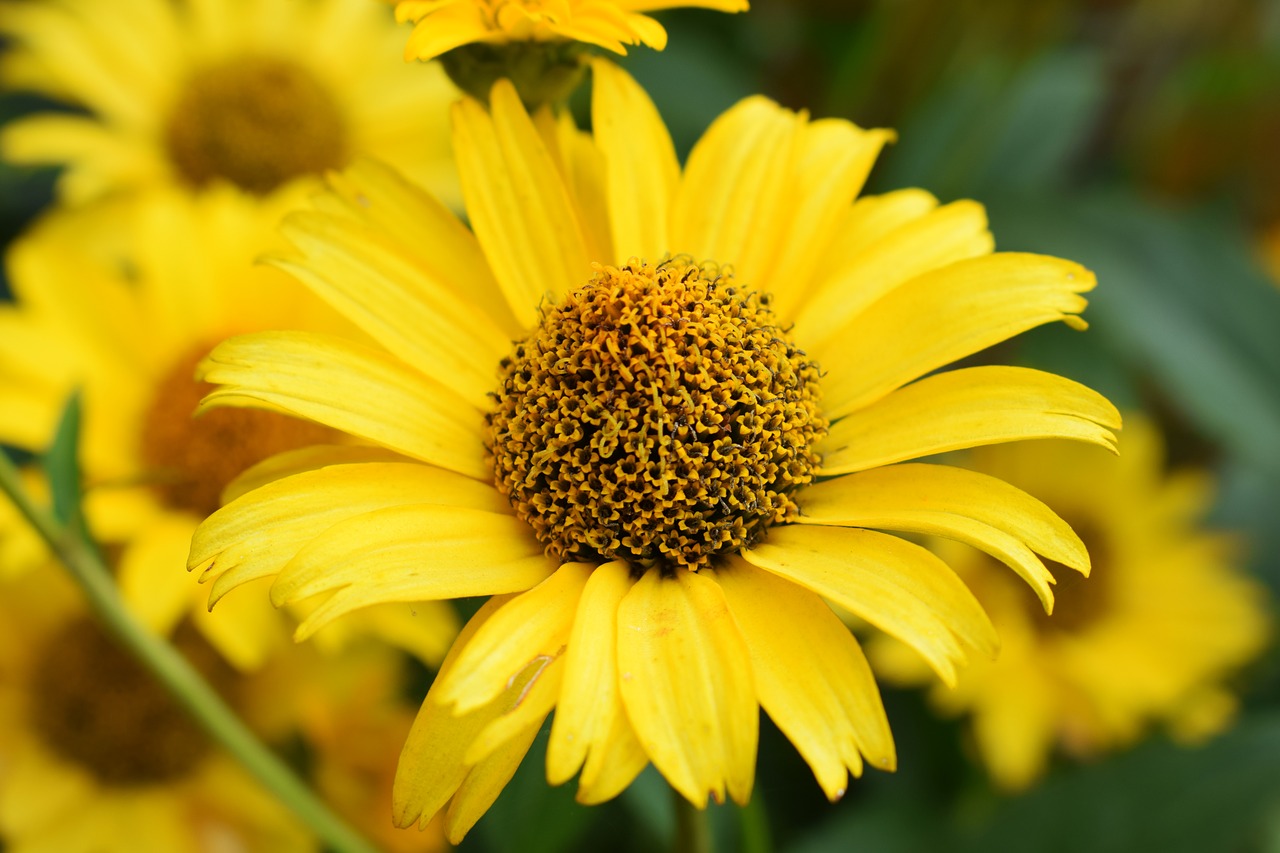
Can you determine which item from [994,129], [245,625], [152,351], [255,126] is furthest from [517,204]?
[994,129]

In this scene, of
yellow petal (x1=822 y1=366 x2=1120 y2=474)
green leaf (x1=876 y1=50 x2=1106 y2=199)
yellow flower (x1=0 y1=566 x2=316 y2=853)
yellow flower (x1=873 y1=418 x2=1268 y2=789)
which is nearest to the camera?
yellow petal (x1=822 y1=366 x2=1120 y2=474)

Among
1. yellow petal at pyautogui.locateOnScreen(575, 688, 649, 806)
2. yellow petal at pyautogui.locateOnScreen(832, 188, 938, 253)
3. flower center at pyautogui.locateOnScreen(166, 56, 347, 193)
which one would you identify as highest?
yellow petal at pyautogui.locateOnScreen(832, 188, 938, 253)

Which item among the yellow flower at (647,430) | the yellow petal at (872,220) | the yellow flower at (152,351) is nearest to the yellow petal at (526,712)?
the yellow flower at (647,430)

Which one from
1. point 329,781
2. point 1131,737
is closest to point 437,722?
point 329,781

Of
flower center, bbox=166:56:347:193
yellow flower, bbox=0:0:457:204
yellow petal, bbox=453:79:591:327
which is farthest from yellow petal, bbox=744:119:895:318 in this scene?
flower center, bbox=166:56:347:193

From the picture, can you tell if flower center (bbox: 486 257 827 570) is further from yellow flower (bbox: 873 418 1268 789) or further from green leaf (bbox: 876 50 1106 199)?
green leaf (bbox: 876 50 1106 199)

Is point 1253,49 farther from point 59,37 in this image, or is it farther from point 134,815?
point 134,815

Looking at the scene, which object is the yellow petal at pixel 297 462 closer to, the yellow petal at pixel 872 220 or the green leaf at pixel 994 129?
the yellow petal at pixel 872 220
